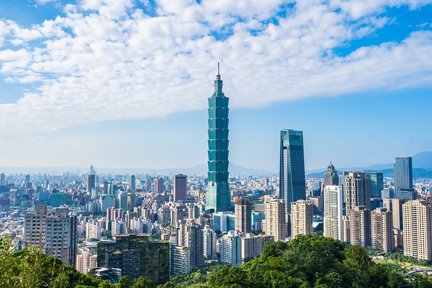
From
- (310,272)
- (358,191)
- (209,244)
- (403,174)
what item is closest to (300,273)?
(310,272)

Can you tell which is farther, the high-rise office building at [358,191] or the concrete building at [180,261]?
the high-rise office building at [358,191]

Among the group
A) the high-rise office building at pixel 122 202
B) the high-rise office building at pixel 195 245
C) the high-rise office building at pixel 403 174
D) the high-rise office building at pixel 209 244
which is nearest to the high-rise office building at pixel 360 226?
the high-rise office building at pixel 209 244

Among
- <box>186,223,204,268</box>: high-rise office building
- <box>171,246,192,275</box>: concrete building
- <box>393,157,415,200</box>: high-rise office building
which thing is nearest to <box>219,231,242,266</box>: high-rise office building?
<box>186,223,204,268</box>: high-rise office building

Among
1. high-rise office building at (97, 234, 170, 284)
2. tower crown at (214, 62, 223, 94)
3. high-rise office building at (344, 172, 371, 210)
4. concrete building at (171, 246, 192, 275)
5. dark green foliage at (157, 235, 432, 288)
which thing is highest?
tower crown at (214, 62, 223, 94)

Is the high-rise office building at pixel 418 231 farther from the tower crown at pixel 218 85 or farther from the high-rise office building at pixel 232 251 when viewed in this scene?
the tower crown at pixel 218 85

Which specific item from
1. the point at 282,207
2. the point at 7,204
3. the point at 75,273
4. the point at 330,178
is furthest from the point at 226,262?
the point at 7,204

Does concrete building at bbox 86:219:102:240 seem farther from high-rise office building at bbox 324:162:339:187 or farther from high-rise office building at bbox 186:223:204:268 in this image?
high-rise office building at bbox 324:162:339:187

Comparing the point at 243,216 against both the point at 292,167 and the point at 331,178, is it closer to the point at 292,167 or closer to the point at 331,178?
the point at 292,167
